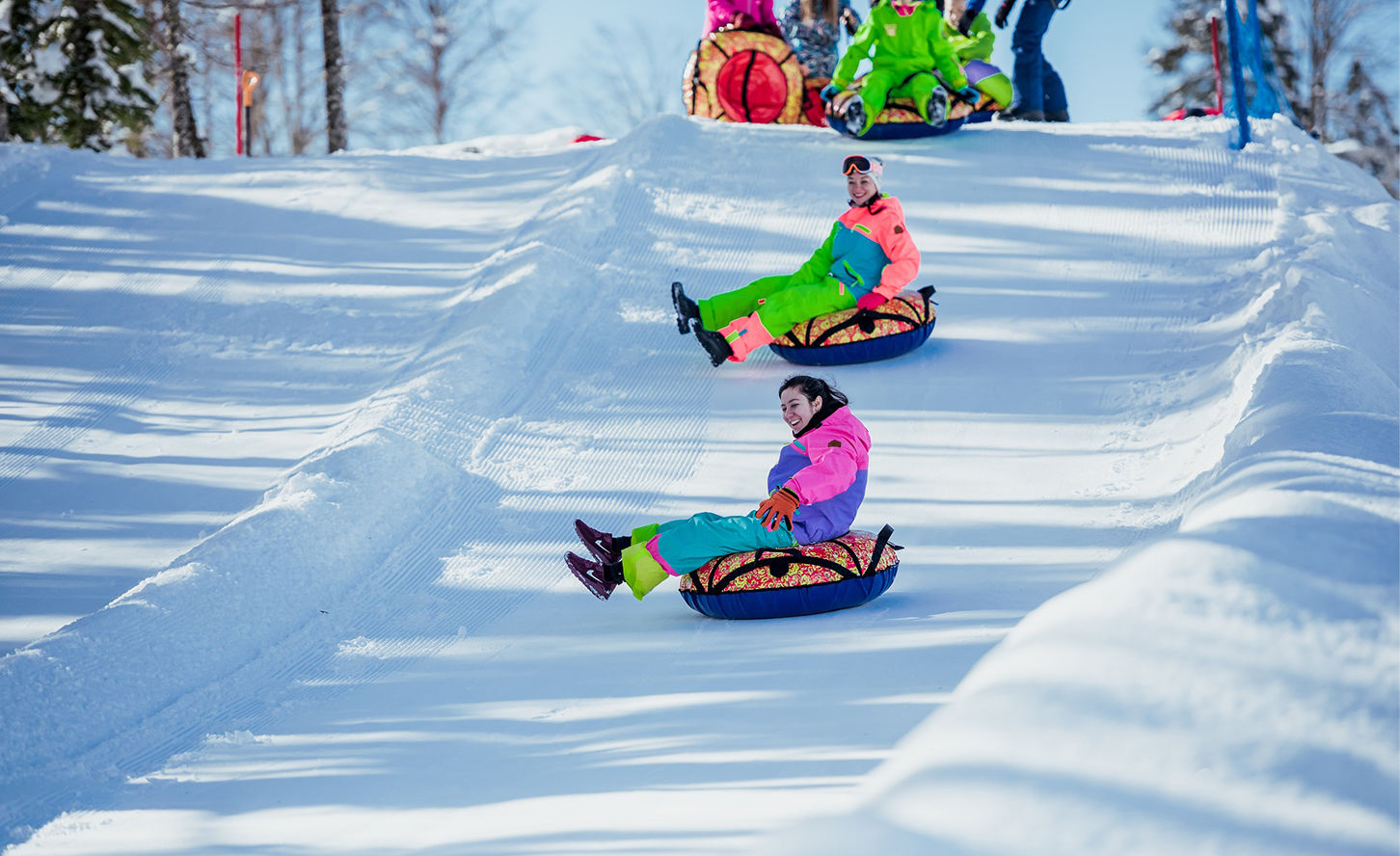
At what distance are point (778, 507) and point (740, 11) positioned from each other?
7816 mm

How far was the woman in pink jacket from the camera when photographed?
408 inches

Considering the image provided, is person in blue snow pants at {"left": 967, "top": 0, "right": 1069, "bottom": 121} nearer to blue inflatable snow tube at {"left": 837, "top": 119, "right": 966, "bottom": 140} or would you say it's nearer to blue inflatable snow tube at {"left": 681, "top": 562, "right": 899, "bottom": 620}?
blue inflatable snow tube at {"left": 837, "top": 119, "right": 966, "bottom": 140}

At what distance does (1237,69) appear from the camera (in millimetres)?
8047

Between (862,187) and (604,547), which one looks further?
(862,187)

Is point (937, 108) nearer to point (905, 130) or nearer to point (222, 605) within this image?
point (905, 130)

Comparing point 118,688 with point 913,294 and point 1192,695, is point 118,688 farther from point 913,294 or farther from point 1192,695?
point 913,294

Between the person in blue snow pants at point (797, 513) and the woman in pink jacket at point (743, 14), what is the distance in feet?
24.2

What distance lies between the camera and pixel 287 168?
897cm

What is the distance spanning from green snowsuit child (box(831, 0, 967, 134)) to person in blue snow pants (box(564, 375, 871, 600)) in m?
5.61

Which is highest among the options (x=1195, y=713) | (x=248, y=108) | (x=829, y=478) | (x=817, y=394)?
(x=248, y=108)

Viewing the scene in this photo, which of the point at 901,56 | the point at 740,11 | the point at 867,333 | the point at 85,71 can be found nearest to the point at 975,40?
the point at 901,56

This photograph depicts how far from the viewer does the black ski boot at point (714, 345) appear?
230 inches

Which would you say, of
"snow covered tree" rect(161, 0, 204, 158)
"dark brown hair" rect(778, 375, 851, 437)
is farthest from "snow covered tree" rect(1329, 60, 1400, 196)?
"dark brown hair" rect(778, 375, 851, 437)

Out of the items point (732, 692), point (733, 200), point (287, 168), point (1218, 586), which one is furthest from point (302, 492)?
point (287, 168)
